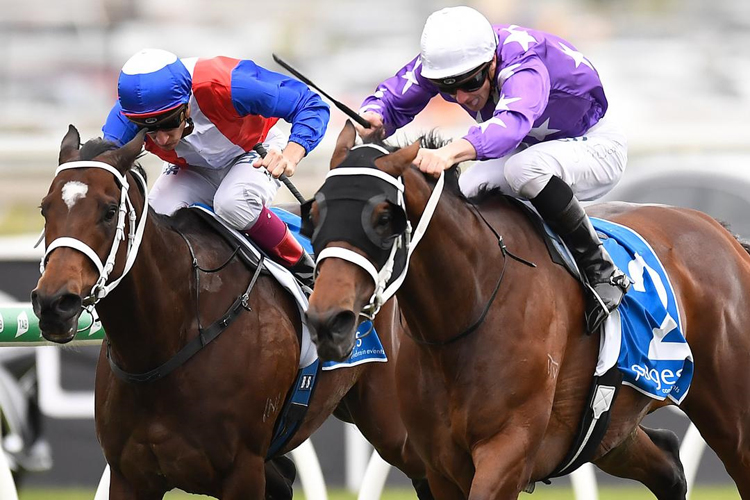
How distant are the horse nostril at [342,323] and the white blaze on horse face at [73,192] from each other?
3.66ft

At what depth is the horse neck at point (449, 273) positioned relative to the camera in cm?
396

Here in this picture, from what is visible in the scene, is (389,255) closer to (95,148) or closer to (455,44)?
(455,44)

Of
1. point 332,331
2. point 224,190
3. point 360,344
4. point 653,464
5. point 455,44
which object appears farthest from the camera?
point 653,464

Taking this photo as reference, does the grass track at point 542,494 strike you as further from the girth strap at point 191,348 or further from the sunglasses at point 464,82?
the sunglasses at point 464,82

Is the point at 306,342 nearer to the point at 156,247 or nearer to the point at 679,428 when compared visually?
the point at 156,247

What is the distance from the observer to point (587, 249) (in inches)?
174

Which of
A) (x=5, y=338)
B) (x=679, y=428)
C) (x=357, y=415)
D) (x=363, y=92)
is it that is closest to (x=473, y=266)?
(x=357, y=415)

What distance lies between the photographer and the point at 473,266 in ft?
13.4

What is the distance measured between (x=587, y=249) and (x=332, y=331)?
134cm

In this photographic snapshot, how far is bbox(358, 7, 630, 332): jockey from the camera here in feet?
13.3

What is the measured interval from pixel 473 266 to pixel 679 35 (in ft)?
49.3

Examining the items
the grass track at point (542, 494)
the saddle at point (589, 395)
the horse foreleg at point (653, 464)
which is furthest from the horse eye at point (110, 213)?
the grass track at point (542, 494)

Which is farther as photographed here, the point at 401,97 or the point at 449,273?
the point at 401,97

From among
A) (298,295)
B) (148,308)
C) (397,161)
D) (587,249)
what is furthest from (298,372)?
(397,161)
